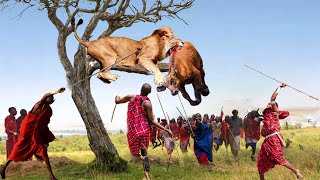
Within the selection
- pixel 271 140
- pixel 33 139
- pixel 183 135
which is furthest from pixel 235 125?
pixel 33 139

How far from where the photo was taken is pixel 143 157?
30.2 ft

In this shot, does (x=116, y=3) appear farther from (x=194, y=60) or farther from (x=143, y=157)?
(x=194, y=60)

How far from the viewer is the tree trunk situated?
546 inches

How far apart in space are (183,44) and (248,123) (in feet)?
43.7

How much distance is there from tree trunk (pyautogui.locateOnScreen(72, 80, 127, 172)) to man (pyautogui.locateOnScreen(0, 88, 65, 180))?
3273mm

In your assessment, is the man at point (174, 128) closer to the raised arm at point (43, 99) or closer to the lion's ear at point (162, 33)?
the raised arm at point (43, 99)

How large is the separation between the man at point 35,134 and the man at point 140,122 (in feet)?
6.12

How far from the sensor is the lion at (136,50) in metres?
6.08

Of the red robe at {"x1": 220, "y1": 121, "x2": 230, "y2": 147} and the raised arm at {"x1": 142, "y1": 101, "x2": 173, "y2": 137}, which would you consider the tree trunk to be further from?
the red robe at {"x1": 220, "y1": 121, "x2": 230, "y2": 147}

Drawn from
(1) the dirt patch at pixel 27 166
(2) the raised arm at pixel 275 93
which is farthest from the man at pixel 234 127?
(2) the raised arm at pixel 275 93

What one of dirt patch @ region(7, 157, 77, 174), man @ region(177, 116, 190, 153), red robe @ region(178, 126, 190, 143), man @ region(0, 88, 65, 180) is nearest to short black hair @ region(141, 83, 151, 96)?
man @ region(0, 88, 65, 180)

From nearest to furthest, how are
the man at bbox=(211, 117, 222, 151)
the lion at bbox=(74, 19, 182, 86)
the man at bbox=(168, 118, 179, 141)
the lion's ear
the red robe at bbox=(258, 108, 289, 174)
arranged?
the lion at bbox=(74, 19, 182, 86)
the lion's ear
the red robe at bbox=(258, 108, 289, 174)
the man at bbox=(211, 117, 222, 151)
the man at bbox=(168, 118, 179, 141)

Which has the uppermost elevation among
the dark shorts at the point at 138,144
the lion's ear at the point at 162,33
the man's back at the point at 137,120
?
the lion's ear at the point at 162,33

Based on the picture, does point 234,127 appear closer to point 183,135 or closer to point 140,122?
point 183,135
